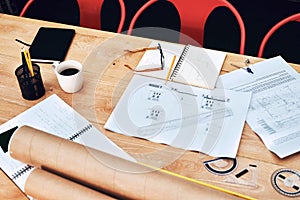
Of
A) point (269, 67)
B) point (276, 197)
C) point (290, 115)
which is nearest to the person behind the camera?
point (276, 197)

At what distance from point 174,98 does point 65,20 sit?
5.39 feet

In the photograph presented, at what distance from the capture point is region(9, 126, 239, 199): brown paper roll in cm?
97

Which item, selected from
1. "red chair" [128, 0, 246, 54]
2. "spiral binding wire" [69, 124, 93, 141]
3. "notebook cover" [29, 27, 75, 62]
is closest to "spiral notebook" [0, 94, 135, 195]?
"spiral binding wire" [69, 124, 93, 141]

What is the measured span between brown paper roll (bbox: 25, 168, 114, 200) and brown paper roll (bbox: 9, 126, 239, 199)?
0.03 meters

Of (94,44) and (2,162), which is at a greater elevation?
(94,44)

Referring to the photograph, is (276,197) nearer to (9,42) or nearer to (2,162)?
(2,162)

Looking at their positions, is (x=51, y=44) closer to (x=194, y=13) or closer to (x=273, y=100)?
(x=194, y=13)

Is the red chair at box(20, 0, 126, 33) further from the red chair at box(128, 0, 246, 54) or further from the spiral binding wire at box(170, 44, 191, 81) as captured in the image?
the spiral binding wire at box(170, 44, 191, 81)

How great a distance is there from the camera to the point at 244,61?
54.9 inches

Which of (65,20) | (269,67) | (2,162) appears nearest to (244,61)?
(269,67)

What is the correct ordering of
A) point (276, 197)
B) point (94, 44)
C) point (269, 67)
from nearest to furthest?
point (276, 197)
point (269, 67)
point (94, 44)

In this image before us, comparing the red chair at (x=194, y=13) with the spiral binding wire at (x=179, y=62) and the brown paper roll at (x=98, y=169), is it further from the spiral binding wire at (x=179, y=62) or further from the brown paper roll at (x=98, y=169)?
the brown paper roll at (x=98, y=169)

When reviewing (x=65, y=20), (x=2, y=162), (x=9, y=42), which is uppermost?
(x=9, y=42)

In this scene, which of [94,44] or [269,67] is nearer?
[269,67]
